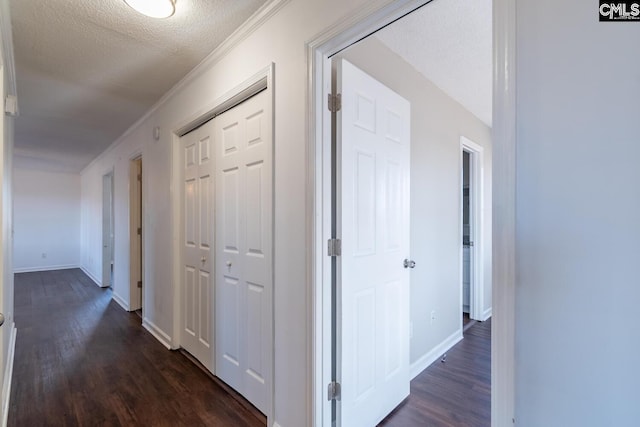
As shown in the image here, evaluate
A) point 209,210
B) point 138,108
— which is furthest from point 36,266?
point 209,210

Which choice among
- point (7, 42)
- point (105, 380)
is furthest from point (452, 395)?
point (7, 42)

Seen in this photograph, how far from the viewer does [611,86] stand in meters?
0.72

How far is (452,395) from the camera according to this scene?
6.88 feet

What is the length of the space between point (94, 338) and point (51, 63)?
265 centimetres

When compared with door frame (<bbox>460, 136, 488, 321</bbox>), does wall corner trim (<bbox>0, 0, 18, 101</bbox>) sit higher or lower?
higher

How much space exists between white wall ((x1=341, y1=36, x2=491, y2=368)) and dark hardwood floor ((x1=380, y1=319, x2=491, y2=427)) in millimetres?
151

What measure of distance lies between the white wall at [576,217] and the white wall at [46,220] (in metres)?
9.35

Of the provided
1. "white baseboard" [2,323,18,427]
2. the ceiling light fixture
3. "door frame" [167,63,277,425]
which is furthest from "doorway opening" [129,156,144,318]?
the ceiling light fixture

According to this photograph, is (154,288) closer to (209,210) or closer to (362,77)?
(209,210)

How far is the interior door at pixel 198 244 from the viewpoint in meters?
2.40

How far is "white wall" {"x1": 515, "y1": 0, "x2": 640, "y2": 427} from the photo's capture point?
A: 0.71 metres

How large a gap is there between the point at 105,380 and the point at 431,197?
307 cm

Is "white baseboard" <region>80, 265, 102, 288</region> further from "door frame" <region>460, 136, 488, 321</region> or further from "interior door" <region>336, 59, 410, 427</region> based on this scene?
"door frame" <region>460, 136, 488, 321</region>

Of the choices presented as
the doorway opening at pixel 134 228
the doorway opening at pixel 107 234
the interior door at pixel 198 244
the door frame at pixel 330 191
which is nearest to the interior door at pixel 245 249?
the interior door at pixel 198 244
